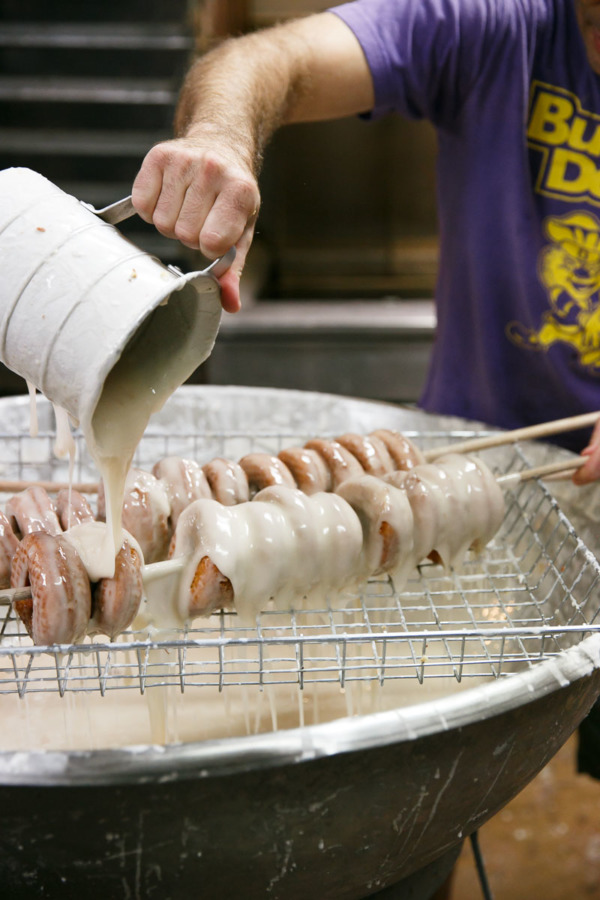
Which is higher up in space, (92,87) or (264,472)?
(92,87)

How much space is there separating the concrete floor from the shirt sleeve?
1833 mm

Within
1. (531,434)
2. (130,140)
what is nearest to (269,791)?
(531,434)

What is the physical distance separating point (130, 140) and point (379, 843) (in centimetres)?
266

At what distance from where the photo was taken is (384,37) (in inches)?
63.7

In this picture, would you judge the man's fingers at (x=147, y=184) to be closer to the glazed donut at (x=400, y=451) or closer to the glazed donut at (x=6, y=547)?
the glazed donut at (x=6, y=547)

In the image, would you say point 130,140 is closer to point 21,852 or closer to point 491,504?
point 491,504

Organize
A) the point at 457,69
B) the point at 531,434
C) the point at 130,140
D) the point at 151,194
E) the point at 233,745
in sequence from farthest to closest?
the point at 130,140
the point at 457,69
the point at 531,434
the point at 151,194
the point at 233,745

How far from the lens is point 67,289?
88cm

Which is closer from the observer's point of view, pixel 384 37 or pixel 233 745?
pixel 233 745

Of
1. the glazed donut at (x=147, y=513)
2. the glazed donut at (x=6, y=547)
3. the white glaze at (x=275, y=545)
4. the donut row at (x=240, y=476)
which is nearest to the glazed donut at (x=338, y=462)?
the donut row at (x=240, y=476)

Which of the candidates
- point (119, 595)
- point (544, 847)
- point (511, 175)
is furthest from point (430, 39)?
point (544, 847)

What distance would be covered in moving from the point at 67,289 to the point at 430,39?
107 centimetres

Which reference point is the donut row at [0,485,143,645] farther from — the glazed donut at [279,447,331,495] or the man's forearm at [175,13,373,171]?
the man's forearm at [175,13,373,171]

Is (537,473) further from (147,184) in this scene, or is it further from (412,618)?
(147,184)
